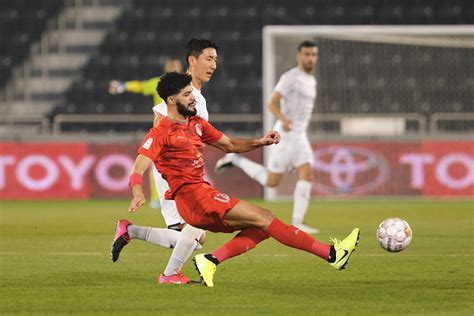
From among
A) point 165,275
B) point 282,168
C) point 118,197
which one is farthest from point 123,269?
point 118,197

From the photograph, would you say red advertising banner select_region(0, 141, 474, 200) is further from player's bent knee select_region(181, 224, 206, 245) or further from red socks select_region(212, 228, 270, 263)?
red socks select_region(212, 228, 270, 263)

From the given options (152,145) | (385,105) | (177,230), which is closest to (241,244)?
(152,145)

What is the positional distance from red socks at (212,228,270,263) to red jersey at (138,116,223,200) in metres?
0.49

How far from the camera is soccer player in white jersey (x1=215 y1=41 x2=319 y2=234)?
1305 cm

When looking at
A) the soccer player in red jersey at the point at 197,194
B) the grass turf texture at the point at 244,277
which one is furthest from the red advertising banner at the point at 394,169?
the soccer player in red jersey at the point at 197,194

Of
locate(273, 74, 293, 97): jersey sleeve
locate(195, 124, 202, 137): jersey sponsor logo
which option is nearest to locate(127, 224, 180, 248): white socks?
locate(195, 124, 202, 137): jersey sponsor logo

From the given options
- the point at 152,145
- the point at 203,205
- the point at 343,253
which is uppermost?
the point at 152,145

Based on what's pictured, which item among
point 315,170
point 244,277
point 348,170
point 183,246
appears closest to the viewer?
point 183,246

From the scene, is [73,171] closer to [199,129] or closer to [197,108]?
[197,108]

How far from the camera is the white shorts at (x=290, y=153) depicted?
1315 cm

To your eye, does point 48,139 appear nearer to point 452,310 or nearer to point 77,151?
point 77,151

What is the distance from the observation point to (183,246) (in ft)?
25.4

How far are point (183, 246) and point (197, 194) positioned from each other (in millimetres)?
483

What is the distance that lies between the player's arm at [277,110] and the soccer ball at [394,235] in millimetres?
4099
